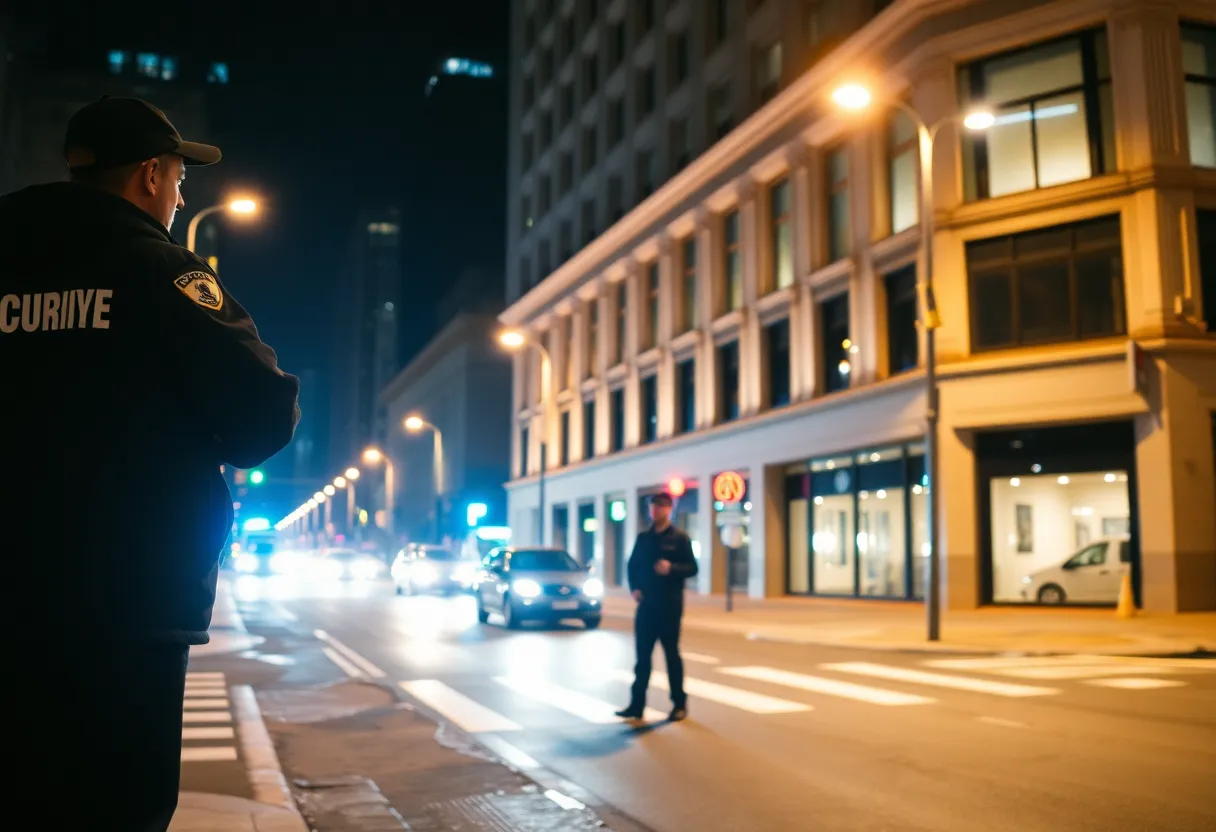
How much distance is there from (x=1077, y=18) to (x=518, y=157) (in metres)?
41.4

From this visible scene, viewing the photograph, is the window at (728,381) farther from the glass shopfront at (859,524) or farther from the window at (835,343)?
the window at (835,343)

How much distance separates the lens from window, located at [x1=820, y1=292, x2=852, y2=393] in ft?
104

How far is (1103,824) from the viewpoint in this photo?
243 inches

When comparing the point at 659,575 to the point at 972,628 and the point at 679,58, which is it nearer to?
the point at 972,628

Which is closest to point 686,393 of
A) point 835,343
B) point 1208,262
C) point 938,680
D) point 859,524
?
point 835,343

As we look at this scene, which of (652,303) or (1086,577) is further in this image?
(652,303)

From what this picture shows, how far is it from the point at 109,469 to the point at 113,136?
67cm

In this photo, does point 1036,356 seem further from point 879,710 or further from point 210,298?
point 210,298

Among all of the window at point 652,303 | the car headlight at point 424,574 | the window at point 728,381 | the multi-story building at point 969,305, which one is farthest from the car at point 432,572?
the window at point 728,381

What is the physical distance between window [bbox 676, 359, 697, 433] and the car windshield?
1629cm

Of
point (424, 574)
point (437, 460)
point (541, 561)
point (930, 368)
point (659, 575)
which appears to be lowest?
point (424, 574)

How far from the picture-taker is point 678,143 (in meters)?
43.8

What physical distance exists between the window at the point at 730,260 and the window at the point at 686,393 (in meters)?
2.95

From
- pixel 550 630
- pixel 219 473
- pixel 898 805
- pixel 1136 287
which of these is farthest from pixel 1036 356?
pixel 219 473
